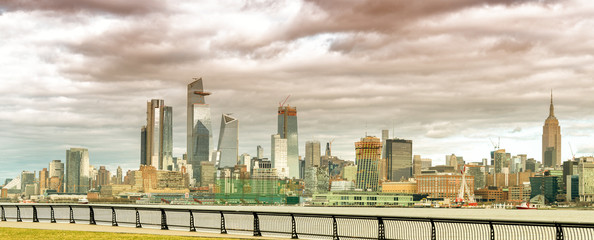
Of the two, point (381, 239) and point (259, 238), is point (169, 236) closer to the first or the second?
point (259, 238)

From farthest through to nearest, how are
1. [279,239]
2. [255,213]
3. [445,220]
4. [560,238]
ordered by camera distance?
1. [255,213]
2. [279,239]
3. [445,220]
4. [560,238]

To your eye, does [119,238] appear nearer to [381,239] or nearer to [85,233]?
[85,233]

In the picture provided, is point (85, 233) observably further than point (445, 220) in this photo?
Yes

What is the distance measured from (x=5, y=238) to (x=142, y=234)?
5.58m

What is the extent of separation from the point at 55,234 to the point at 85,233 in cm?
127

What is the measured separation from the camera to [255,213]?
3164cm

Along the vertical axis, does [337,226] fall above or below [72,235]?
below

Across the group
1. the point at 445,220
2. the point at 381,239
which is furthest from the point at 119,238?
the point at 445,220

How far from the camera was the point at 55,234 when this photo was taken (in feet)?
101

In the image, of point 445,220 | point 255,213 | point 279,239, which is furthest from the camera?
point 255,213

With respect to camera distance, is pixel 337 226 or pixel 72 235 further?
pixel 337 226

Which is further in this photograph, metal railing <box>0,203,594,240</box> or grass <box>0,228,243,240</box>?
grass <box>0,228,243,240</box>

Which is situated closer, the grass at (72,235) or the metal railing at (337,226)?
the metal railing at (337,226)

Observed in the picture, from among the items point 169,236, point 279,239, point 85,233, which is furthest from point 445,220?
point 85,233
